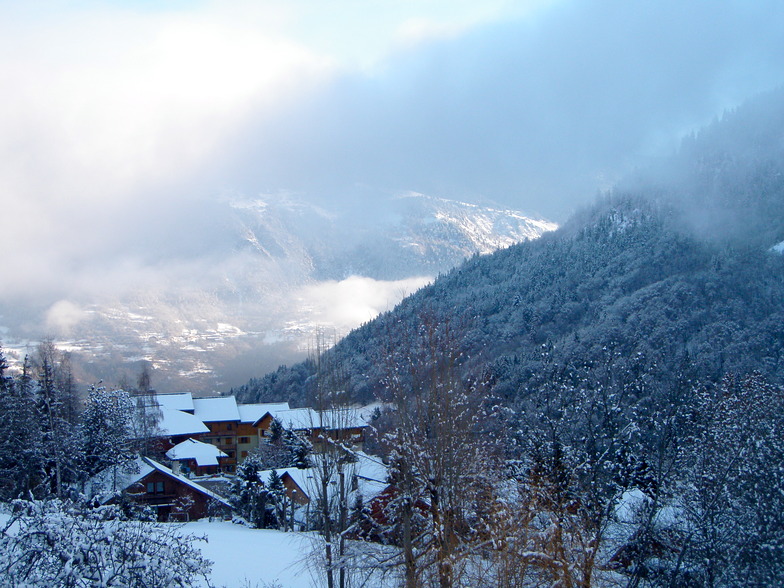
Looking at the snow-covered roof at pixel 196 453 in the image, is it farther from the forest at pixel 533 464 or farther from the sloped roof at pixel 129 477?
the sloped roof at pixel 129 477

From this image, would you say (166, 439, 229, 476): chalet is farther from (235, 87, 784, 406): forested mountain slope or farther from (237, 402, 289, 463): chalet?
(237, 402, 289, 463): chalet

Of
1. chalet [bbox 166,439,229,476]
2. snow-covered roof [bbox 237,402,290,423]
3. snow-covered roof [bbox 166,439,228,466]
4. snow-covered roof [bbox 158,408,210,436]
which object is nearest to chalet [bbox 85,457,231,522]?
chalet [bbox 166,439,229,476]

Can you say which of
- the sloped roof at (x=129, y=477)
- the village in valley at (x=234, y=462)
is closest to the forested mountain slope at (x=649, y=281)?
the village in valley at (x=234, y=462)

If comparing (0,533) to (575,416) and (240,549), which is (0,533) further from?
(575,416)

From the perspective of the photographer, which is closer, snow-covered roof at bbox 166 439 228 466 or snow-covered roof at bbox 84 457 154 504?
snow-covered roof at bbox 84 457 154 504

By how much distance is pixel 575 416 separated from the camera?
78.3 feet

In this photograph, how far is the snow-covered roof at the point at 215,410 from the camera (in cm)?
6825

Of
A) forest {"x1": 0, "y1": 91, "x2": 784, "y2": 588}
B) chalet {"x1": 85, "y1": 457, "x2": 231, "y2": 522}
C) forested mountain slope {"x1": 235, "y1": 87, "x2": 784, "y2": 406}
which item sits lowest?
chalet {"x1": 85, "y1": 457, "x2": 231, "y2": 522}

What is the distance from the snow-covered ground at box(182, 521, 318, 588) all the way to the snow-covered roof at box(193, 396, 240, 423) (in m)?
47.5

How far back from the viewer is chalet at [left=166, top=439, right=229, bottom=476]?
52244mm

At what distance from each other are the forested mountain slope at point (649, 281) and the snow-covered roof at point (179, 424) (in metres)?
12.2

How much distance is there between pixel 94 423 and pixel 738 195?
137511 mm

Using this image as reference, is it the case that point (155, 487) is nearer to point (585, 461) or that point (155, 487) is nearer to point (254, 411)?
point (585, 461)

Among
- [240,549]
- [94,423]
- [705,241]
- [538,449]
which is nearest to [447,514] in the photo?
[538,449]
